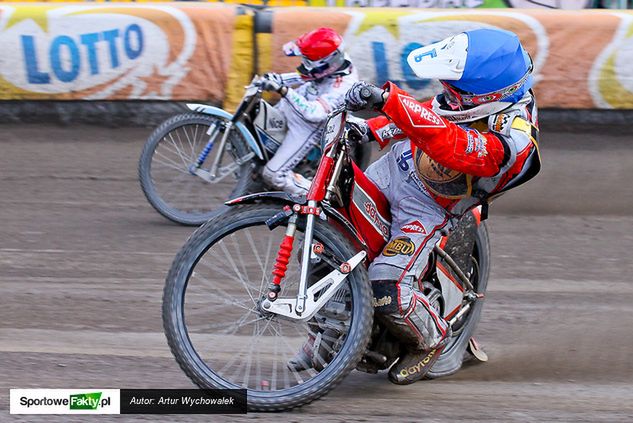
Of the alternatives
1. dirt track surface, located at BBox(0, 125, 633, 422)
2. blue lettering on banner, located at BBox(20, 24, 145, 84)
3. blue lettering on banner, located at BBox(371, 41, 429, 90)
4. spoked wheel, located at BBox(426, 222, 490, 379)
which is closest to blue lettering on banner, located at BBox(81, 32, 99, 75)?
blue lettering on banner, located at BBox(20, 24, 145, 84)

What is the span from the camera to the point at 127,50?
11.0 m

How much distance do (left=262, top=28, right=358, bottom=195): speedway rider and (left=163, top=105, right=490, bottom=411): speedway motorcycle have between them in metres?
3.16

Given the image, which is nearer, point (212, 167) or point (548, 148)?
point (212, 167)

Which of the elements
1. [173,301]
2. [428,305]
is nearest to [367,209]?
[428,305]

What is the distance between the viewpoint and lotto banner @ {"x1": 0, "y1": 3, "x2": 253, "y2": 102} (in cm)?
1097

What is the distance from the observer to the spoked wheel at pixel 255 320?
4.36 meters

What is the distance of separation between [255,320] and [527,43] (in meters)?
7.15

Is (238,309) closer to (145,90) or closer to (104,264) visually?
(104,264)

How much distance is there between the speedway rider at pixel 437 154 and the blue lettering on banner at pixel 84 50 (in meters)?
6.59

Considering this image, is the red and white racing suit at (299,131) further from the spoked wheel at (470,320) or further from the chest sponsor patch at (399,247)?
the chest sponsor patch at (399,247)

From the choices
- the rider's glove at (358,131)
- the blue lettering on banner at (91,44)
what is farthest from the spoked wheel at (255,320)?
the blue lettering on banner at (91,44)

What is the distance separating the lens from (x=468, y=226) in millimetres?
5059

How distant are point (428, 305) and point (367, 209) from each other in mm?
522
